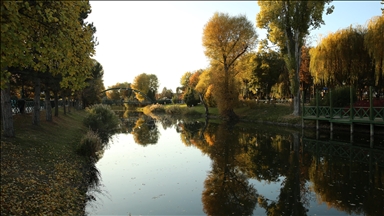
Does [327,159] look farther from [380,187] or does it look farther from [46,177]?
[46,177]

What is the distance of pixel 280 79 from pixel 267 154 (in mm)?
36871

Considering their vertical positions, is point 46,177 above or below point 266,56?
below

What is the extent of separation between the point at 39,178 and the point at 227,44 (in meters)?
38.8

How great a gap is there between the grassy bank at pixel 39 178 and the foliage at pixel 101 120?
45.4ft

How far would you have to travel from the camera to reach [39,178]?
10.3 m

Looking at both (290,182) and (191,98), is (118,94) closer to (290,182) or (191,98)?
(191,98)

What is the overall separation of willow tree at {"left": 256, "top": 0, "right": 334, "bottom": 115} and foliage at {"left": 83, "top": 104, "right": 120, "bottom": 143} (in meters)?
23.0

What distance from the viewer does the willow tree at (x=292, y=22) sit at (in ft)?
113

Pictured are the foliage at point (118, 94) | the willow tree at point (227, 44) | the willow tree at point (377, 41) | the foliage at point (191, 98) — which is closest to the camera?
the willow tree at point (377, 41)

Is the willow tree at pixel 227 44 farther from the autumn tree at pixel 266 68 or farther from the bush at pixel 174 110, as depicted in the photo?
the bush at pixel 174 110

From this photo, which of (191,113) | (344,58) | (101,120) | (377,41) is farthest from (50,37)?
(191,113)

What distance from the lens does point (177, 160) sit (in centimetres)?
1798

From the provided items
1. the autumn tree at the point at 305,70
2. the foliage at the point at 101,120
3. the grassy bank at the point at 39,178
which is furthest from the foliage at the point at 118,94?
the grassy bank at the point at 39,178

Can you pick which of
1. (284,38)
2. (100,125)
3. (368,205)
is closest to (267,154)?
(368,205)
